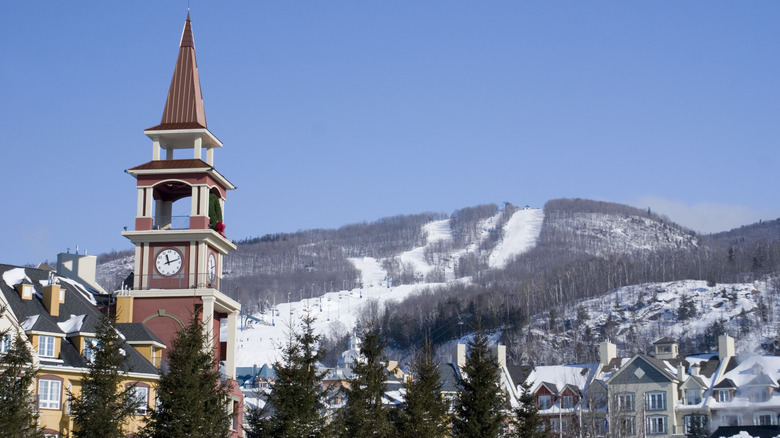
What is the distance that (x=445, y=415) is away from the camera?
135 ft

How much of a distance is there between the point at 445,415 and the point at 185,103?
914 inches

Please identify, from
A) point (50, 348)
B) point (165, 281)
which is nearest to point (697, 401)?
point (165, 281)

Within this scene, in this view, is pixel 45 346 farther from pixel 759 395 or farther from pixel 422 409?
pixel 759 395

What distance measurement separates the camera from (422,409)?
125 ft

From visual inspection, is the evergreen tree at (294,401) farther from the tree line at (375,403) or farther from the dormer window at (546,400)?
the dormer window at (546,400)

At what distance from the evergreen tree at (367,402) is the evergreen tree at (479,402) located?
106 inches

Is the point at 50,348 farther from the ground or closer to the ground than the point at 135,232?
closer to the ground

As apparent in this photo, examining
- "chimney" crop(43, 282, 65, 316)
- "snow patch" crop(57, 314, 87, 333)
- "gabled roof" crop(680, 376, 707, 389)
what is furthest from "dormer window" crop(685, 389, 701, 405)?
"chimney" crop(43, 282, 65, 316)

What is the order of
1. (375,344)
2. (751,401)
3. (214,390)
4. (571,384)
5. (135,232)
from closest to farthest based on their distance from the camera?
1. (214,390)
2. (375,344)
3. (135,232)
4. (751,401)
5. (571,384)

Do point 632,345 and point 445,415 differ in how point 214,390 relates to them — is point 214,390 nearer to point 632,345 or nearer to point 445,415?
point 445,415

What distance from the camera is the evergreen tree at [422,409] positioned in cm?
3791

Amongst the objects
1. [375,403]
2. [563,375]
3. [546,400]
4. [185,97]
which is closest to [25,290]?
[185,97]

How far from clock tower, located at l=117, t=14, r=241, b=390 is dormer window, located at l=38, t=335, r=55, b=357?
673cm

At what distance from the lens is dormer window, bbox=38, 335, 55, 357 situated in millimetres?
45631
